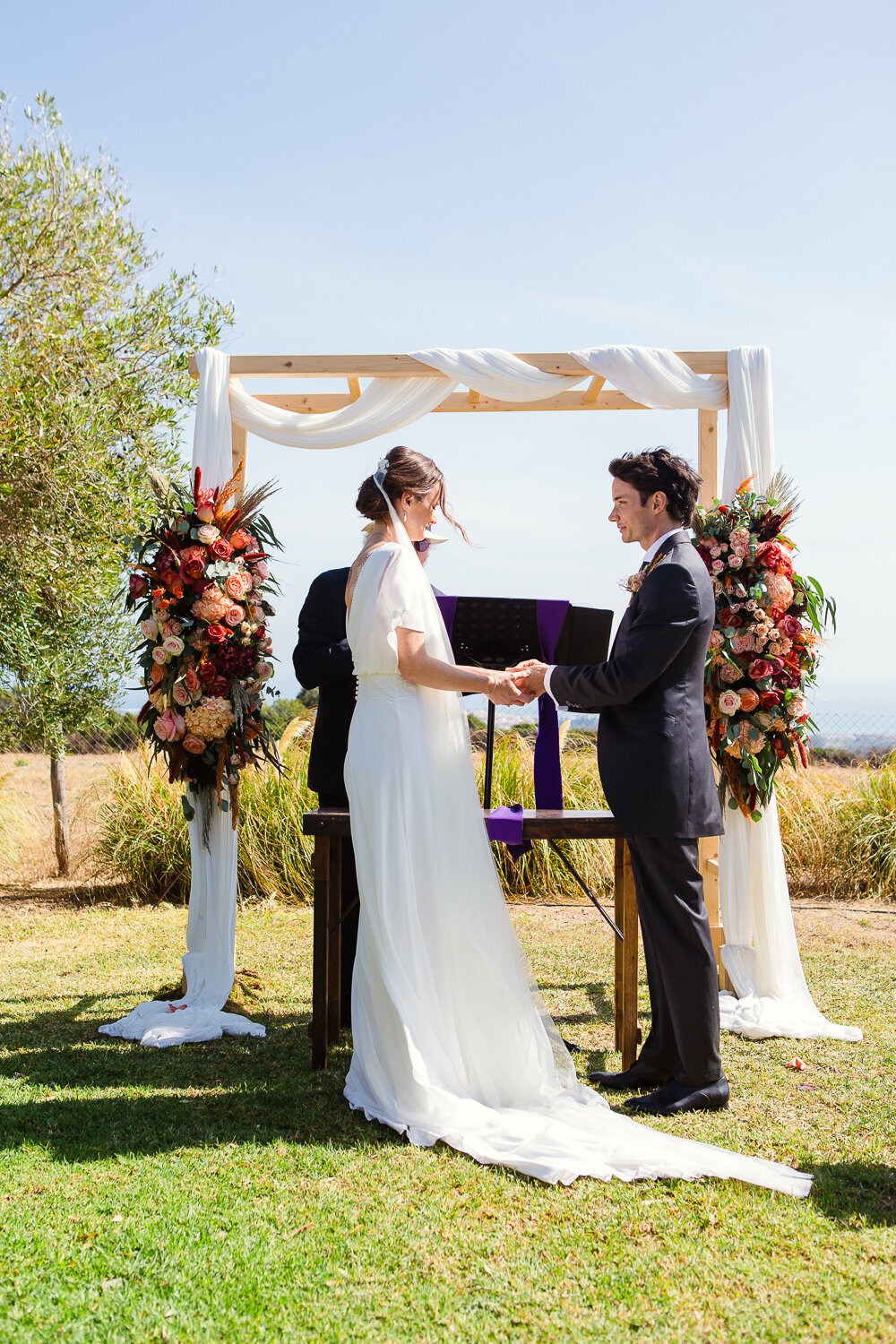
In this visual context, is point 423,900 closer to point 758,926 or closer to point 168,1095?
point 168,1095

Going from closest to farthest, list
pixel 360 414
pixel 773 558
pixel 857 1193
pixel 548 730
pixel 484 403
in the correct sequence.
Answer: pixel 857 1193 → pixel 548 730 → pixel 773 558 → pixel 360 414 → pixel 484 403

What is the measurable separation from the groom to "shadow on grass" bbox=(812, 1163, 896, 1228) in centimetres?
64

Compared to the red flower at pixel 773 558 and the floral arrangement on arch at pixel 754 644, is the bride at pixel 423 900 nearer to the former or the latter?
the floral arrangement on arch at pixel 754 644

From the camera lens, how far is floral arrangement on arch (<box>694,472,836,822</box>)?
5.25 metres

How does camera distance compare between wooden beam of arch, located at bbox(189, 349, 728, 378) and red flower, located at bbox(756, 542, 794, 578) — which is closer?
red flower, located at bbox(756, 542, 794, 578)

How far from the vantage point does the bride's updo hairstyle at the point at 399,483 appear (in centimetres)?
412

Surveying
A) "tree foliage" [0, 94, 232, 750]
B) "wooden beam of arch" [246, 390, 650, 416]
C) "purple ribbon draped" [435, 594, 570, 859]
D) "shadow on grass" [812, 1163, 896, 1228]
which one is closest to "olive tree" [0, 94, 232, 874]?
"tree foliage" [0, 94, 232, 750]

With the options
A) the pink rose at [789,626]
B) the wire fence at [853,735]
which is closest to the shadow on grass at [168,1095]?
the pink rose at [789,626]

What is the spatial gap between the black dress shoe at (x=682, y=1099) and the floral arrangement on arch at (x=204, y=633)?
8.14 ft

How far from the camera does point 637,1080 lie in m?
4.11

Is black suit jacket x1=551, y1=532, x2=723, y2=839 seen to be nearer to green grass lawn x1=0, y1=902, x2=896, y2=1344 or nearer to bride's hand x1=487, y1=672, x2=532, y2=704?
bride's hand x1=487, y1=672, x2=532, y2=704

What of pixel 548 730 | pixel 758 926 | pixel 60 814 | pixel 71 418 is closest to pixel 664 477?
pixel 548 730

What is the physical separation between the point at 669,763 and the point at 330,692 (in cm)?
184

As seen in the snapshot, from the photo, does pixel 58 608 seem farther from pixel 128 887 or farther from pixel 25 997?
pixel 25 997
